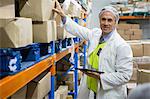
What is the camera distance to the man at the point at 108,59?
10.0 feet

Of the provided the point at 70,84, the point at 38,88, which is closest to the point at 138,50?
the point at 70,84

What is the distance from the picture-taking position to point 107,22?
121 inches

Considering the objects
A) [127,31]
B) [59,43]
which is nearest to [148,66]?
[59,43]

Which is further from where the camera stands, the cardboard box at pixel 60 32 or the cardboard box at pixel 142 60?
the cardboard box at pixel 142 60

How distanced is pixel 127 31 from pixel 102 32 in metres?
4.27

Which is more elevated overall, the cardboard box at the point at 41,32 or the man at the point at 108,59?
the cardboard box at the point at 41,32

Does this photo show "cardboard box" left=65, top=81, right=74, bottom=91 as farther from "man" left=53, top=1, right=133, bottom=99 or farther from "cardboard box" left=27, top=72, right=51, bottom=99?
"cardboard box" left=27, top=72, right=51, bottom=99

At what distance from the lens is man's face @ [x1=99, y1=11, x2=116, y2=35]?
310cm

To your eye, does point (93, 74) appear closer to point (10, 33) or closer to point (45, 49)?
point (45, 49)

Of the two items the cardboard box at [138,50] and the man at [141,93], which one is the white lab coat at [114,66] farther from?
the man at [141,93]

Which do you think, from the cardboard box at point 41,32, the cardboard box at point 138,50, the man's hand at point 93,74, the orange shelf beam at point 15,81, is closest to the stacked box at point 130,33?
the cardboard box at point 138,50

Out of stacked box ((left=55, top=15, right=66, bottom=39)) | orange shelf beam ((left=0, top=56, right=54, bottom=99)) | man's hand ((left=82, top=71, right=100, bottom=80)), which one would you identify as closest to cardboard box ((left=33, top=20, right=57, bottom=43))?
orange shelf beam ((left=0, top=56, right=54, bottom=99))

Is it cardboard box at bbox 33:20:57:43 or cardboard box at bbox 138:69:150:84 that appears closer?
cardboard box at bbox 33:20:57:43

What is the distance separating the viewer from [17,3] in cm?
228
